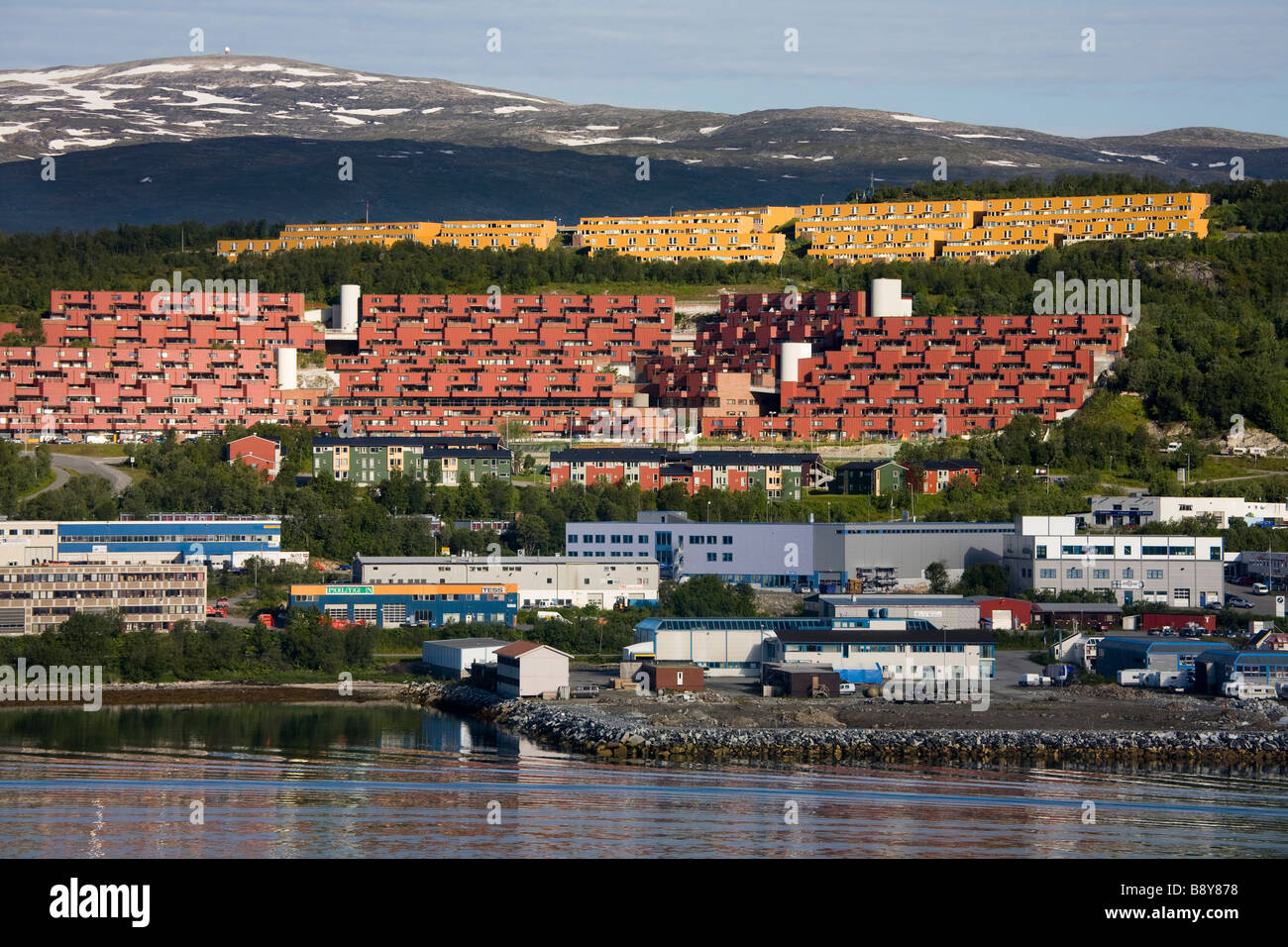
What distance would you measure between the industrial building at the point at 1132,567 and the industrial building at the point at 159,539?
13.5m

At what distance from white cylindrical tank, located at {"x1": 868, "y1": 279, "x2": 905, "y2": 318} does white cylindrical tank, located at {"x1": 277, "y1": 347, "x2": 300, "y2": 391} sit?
50.3ft

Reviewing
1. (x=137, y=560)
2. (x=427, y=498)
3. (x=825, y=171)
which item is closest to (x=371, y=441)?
(x=427, y=498)

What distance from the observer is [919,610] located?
1177 inches

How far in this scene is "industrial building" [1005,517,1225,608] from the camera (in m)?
33.9

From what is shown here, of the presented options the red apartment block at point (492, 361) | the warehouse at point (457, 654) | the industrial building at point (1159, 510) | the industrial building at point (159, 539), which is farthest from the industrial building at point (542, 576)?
the red apartment block at point (492, 361)

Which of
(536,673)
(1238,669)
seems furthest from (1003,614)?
(536,673)

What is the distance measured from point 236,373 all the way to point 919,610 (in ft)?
78.4

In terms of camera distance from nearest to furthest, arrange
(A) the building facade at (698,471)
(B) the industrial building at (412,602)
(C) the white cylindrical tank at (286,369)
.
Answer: (B) the industrial building at (412,602) → (A) the building facade at (698,471) → (C) the white cylindrical tank at (286,369)

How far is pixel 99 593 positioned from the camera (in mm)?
30125

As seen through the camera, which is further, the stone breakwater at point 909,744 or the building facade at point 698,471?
the building facade at point 698,471

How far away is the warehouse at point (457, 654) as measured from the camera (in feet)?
92.5

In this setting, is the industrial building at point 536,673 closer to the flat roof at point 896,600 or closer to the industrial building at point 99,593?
the flat roof at point 896,600

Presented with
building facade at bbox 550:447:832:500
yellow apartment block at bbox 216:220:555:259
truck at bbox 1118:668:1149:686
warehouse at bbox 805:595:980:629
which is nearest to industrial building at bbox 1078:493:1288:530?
building facade at bbox 550:447:832:500
